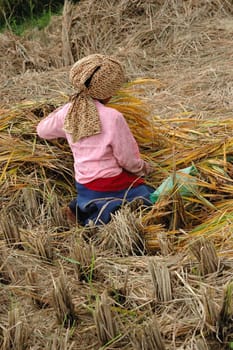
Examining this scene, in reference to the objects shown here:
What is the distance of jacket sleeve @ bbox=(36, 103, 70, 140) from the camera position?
3793 millimetres

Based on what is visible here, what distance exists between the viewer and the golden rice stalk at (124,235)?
10.6ft

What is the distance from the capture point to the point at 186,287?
2.78 metres

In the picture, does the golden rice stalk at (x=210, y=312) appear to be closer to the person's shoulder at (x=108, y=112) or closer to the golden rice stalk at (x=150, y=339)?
the golden rice stalk at (x=150, y=339)

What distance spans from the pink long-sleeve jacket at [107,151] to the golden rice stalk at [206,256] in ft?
2.92

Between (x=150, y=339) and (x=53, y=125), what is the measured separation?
1668 mm

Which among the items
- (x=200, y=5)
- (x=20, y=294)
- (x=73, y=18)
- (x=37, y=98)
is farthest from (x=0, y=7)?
(x=20, y=294)

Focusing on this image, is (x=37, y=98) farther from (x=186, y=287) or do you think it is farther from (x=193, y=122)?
(x=186, y=287)

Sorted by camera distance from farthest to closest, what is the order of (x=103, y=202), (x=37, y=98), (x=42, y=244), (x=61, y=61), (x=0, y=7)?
(x=0, y=7) < (x=61, y=61) < (x=37, y=98) < (x=103, y=202) < (x=42, y=244)

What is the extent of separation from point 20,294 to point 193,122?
1.91 meters

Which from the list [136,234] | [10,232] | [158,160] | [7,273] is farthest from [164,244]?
[158,160]

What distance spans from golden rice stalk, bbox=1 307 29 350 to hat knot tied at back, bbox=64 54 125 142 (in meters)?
1.23

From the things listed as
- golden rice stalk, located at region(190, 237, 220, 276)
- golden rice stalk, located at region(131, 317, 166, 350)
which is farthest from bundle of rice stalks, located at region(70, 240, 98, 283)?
golden rice stalk, located at region(131, 317, 166, 350)

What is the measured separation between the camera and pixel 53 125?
384 centimetres

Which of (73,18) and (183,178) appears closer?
(183,178)
